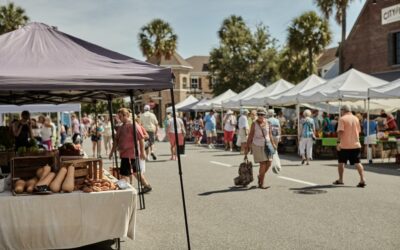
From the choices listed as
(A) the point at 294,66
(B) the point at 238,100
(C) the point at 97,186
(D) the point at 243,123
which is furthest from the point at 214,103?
(C) the point at 97,186

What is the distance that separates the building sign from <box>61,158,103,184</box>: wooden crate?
28.5m

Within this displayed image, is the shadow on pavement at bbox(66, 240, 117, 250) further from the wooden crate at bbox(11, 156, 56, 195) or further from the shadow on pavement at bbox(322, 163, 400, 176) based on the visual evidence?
the shadow on pavement at bbox(322, 163, 400, 176)

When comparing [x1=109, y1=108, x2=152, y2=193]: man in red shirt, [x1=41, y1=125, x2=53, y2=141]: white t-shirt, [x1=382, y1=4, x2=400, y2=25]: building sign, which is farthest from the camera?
[x1=382, y1=4, x2=400, y2=25]: building sign

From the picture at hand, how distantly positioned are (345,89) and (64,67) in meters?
14.3

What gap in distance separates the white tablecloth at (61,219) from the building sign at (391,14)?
28879mm

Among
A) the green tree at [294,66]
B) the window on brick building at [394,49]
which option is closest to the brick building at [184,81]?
the green tree at [294,66]

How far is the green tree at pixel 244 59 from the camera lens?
53.0m

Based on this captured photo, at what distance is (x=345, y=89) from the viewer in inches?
726

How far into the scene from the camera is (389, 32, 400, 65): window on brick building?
31.2 meters

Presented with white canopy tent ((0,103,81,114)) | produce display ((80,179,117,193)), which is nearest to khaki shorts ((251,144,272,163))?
produce display ((80,179,117,193))

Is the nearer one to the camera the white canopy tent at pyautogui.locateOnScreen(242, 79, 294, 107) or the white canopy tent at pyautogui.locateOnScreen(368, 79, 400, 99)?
the white canopy tent at pyautogui.locateOnScreen(368, 79, 400, 99)

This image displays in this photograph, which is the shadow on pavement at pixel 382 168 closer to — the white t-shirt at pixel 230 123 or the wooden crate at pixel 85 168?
the white t-shirt at pixel 230 123

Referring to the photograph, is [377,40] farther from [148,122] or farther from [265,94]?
[148,122]

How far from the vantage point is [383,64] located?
Result: 32000 mm
